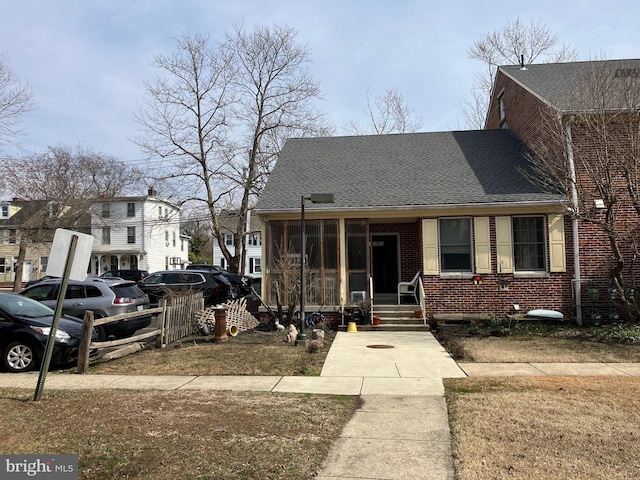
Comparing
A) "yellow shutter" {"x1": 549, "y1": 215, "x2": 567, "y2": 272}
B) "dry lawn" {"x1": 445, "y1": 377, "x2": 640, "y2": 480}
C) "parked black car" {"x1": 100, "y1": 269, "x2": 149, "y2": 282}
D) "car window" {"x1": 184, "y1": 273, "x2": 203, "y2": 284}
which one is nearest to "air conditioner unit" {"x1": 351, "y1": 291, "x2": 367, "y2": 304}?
"yellow shutter" {"x1": 549, "y1": 215, "x2": 567, "y2": 272}

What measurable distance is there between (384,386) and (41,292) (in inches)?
363

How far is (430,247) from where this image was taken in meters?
13.3

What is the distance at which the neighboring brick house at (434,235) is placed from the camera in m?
12.9

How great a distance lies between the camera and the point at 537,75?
1650 cm

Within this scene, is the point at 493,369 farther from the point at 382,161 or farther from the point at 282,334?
the point at 382,161

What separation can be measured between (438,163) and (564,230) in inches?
179

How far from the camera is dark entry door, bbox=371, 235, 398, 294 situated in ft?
50.9

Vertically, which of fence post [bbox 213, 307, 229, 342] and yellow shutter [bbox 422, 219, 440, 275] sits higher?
yellow shutter [bbox 422, 219, 440, 275]

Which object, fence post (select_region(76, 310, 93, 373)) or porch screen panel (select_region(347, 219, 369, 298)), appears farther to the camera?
porch screen panel (select_region(347, 219, 369, 298))

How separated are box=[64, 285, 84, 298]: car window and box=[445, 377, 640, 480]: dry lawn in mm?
8791

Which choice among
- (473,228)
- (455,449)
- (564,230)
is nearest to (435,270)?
(473,228)

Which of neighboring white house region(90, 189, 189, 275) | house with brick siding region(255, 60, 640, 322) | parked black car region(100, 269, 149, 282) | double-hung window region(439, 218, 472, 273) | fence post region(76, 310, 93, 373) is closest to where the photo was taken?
fence post region(76, 310, 93, 373)

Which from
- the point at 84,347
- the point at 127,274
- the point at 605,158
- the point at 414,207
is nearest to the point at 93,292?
the point at 84,347

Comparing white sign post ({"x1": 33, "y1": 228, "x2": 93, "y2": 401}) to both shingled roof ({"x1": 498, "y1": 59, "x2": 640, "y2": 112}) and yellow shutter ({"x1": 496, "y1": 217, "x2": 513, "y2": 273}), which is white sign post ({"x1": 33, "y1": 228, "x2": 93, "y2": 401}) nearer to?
yellow shutter ({"x1": 496, "y1": 217, "x2": 513, "y2": 273})
